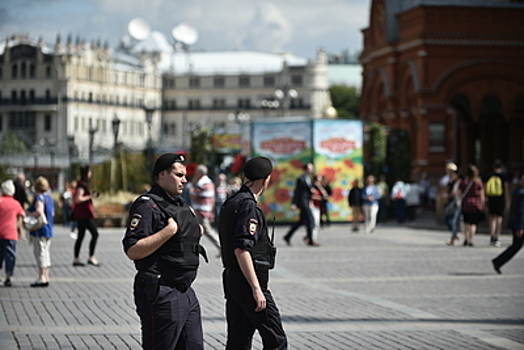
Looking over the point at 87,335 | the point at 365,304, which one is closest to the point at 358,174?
the point at 365,304

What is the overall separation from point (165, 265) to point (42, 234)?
385 inches

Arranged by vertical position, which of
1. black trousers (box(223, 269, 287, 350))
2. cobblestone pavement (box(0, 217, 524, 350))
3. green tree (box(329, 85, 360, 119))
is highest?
green tree (box(329, 85, 360, 119))

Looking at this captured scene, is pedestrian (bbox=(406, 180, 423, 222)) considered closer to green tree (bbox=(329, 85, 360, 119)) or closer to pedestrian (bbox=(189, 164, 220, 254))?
pedestrian (bbox=(189, 164, 220, 254))

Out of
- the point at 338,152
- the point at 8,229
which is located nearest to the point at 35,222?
the point at 8,229

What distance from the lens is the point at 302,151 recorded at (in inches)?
1439

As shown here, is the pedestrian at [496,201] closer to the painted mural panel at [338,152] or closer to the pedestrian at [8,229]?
the painted mural panel at [338,152]

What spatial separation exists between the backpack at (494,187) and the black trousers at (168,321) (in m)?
19.1

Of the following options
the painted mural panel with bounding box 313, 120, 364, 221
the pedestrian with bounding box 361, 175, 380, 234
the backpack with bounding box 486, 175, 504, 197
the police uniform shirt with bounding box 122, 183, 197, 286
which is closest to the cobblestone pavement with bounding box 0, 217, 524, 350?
the backpack with bounding box 486, 175, 504, 197

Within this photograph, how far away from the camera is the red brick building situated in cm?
4931

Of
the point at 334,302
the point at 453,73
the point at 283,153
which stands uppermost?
the point at 453,73

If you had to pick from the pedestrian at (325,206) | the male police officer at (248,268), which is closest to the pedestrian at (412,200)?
the pedestrian at (325,206)

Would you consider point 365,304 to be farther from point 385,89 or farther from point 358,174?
point 385,89

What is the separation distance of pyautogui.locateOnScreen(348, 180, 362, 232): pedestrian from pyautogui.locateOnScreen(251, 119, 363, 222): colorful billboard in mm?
1218

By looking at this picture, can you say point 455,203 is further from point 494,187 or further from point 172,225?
point 172,225
